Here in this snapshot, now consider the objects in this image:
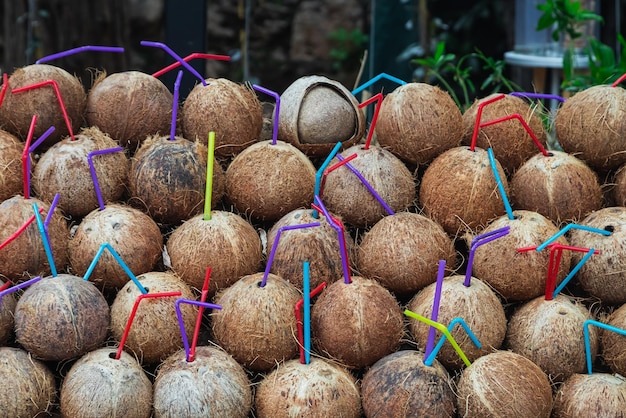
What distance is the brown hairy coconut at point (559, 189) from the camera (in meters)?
2.44

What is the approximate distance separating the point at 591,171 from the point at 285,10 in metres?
7.48

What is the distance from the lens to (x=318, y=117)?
264 cm

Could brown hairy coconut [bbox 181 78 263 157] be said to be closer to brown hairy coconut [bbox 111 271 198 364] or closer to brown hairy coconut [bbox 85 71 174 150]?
brown hairy coconut [bbox 85 71 174 150]

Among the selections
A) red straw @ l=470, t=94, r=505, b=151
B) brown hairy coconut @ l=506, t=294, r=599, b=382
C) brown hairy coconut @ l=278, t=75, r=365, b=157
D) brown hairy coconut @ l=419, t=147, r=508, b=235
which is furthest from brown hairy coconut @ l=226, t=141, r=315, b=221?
brown hairy coconut @ l=506, t=294, r=599, b=382

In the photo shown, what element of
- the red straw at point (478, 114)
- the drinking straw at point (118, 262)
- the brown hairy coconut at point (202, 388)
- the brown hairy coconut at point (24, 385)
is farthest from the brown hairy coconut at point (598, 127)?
the brown hairy coconut at point (24, 385)

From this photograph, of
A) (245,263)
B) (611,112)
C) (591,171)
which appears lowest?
(245,263)

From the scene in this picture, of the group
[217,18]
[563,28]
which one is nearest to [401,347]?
[563,28]

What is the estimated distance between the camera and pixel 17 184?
2.47 meters

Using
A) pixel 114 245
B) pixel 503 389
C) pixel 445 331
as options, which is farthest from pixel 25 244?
pixel 503 389

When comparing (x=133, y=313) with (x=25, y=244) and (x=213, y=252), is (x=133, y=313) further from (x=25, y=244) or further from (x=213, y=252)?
(x=25, y=244)

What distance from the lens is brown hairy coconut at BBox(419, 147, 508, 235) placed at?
2410 mm

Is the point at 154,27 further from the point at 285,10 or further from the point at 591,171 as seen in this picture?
the point at 591,171

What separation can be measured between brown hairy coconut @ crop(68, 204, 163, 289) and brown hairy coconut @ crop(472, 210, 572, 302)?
952 mm

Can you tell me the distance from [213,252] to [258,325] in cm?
28
